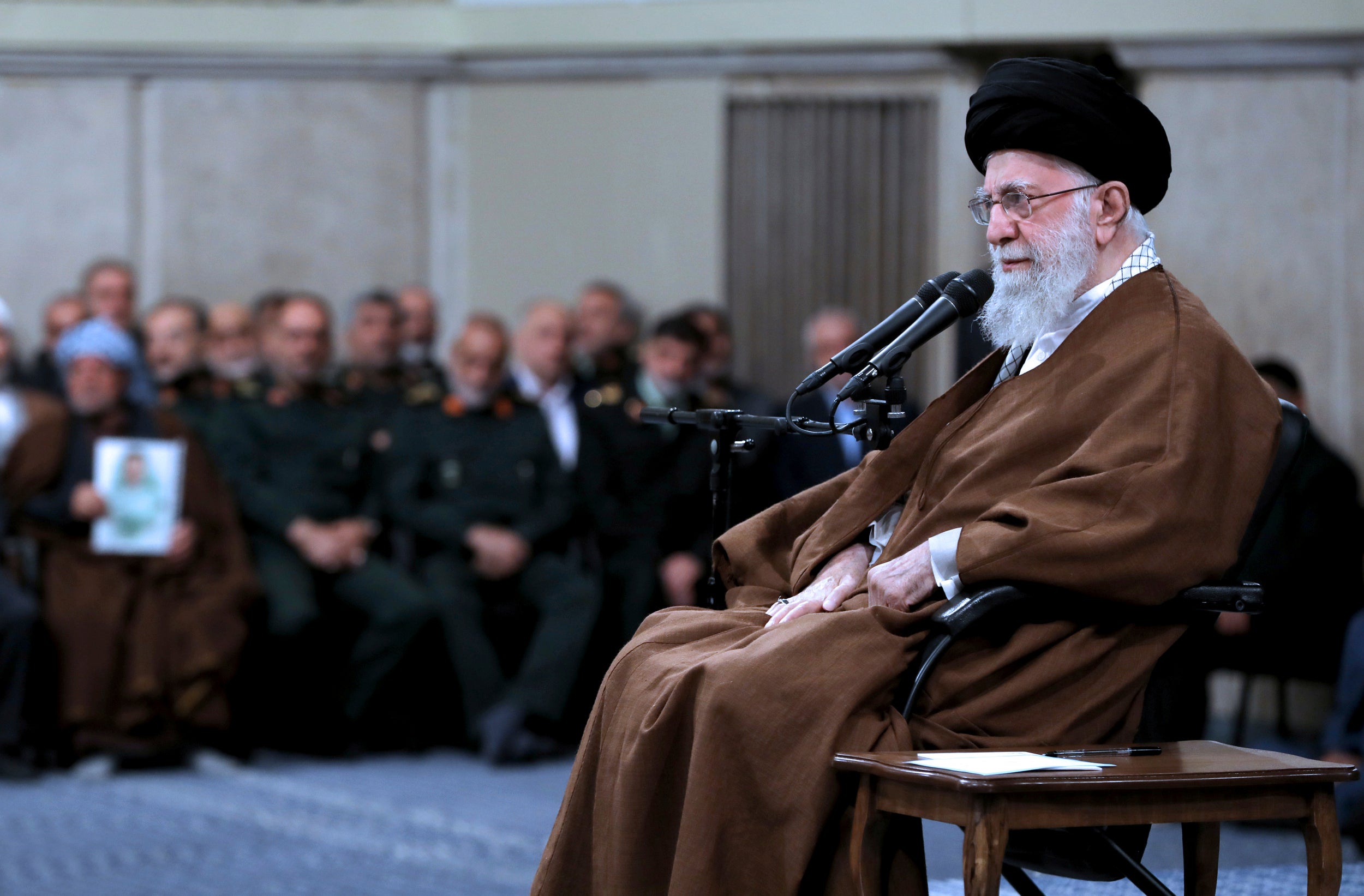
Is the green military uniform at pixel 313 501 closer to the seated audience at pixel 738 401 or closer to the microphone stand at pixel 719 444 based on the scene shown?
the seated audience at pixel 738 401

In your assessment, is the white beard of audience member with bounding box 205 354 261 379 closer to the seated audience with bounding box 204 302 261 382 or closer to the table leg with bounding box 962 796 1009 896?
the seated audience with bounding box 204 302 261 382

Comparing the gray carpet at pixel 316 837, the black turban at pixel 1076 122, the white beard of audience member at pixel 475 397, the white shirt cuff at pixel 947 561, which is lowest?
the gray carpet at pixel 316 837

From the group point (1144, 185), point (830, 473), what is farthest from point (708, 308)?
point (1144, 185)

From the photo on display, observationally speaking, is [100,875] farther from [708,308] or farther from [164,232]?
[164,232]

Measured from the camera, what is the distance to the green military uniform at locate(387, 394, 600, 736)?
6.81 m

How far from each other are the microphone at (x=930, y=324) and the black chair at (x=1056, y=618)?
1.28 ft

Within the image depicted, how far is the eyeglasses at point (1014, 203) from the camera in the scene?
10.1 feet

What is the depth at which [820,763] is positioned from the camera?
2715 mm

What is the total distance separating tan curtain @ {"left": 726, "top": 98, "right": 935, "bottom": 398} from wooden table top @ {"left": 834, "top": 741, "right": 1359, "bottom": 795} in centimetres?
592

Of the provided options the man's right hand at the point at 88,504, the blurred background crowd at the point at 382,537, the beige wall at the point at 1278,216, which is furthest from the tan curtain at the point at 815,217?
the man's right hand at the point at 88,504

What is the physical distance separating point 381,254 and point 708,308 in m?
2.28

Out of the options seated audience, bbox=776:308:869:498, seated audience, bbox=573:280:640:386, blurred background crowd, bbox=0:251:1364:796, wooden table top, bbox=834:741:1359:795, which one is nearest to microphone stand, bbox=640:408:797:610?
wooden table top, bbox=834:741:1359:795

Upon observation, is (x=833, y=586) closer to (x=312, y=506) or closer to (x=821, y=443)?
(x=821, y=443)

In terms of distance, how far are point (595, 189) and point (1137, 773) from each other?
6876mm
